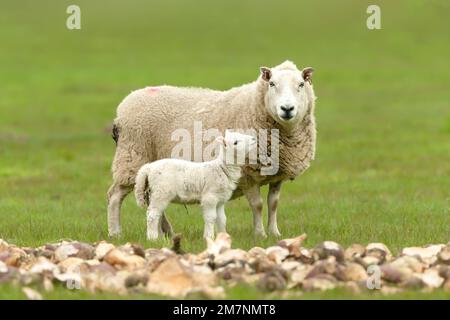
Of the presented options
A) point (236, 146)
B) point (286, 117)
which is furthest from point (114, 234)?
point (286, 117)

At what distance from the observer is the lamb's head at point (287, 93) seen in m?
11.1

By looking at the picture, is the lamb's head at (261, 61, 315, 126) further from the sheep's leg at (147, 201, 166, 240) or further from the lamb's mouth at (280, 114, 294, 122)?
the sheep's leg at (147, 201, 166, 240)

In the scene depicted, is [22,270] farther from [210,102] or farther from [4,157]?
[4,157]

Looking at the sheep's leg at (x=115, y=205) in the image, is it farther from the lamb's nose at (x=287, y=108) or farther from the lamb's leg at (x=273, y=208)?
the lamb's nose at (x=287, y=108)

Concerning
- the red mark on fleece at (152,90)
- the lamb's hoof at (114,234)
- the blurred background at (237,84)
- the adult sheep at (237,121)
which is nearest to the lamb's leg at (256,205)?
the adult sheep at (237,121)

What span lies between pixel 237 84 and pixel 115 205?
2828cm

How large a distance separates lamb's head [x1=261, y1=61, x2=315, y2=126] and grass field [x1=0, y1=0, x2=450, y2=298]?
4.57 ft

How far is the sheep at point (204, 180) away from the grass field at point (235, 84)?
0.42 m

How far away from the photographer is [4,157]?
72.2 feet

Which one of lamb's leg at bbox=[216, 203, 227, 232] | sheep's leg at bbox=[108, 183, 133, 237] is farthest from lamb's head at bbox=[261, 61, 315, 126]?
sheep's leg at bbox=[108, 183, 133, 237]

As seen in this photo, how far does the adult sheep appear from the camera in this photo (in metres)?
11.4

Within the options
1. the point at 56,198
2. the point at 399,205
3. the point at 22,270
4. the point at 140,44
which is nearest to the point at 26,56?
the point at 140,44

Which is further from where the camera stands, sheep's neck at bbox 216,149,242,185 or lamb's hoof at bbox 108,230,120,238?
lamb's hoof at bbox 108,230,120,238
